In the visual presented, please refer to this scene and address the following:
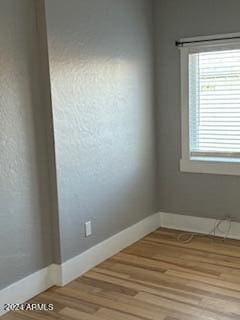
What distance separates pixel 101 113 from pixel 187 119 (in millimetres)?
1040

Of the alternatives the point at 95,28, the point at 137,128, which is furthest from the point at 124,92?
the point at 95,28

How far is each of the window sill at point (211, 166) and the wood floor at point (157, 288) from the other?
69cm

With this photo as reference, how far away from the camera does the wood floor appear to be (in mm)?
2771

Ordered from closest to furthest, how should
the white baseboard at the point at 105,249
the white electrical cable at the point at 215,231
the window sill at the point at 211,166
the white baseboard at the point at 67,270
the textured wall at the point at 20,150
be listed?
the textured wall at the point at 20,150
the white baseboard at the point at 67,270
the white baseboard at the point at 105,249
the window sill at the point at 211,166
the white electrical cable at the point at 215,231

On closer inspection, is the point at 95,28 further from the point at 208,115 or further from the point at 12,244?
the point at 12,244

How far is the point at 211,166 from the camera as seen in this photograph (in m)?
4.11

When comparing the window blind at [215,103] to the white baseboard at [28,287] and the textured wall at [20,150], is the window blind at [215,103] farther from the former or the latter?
the white baseboard at [28,287]

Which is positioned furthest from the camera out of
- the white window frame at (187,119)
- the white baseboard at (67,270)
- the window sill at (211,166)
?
the window sill at (211,166)

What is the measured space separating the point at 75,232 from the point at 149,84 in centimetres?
175

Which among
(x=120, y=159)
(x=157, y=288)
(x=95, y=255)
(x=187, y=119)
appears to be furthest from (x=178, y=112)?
(x=157, y=288)

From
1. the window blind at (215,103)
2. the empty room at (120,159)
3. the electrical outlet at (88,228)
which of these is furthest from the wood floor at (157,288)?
the window blind at (215,103)

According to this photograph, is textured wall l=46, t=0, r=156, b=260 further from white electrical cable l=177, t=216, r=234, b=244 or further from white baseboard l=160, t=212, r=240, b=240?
white electrical cable l=177, t=216, r=234, b=244

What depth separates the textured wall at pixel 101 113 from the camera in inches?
123

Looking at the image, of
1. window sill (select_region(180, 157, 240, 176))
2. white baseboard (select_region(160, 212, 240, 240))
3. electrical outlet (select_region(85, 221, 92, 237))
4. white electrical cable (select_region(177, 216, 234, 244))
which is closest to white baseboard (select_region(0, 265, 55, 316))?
electrical outlet (select_region(85, 221, 92, 237))
